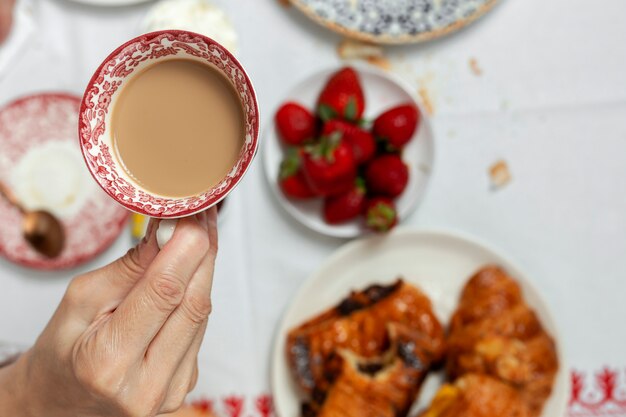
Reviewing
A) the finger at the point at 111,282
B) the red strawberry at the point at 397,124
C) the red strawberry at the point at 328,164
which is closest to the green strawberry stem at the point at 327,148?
the red strawberry at the point at 328,164

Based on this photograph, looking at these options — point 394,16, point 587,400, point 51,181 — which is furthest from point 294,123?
point 587,400

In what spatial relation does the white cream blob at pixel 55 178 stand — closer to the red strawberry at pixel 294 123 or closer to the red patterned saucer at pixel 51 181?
the red patterned saucer at pixel 51 181

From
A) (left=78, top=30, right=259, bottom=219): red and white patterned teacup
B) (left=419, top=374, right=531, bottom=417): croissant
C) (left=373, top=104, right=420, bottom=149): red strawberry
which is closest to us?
(left=78, top=30, right=259, bottom=219): red and white patterned teacup

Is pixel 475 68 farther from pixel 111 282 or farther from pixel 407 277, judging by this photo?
pixel 111 282

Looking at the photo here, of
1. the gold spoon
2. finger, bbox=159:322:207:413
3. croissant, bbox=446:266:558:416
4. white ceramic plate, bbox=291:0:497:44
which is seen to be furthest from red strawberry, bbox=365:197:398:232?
the gold spoon

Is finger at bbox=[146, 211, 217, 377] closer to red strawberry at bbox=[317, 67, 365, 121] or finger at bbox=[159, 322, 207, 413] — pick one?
finger at bbox=[159, 322, 207, 413]
